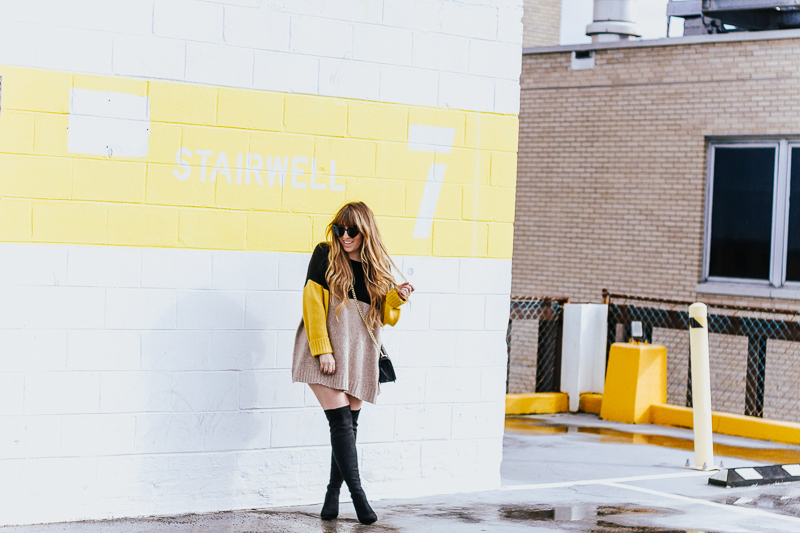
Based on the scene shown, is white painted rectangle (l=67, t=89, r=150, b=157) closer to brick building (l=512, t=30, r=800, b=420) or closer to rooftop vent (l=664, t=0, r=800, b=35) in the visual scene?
brick building (l=512, t=30, r=800, b=420)

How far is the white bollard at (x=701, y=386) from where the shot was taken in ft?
26.0

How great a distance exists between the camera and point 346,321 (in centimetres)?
587

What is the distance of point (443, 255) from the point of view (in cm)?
690

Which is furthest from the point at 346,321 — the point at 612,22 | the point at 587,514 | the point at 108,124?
the point at 612,22

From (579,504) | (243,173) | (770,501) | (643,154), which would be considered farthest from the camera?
(643,154)

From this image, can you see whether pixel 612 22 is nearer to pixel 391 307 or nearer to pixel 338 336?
pixel 391 307

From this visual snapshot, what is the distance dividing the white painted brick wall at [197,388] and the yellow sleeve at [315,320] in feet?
1.92

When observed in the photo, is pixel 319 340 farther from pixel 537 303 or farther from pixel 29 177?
pixel 537 303

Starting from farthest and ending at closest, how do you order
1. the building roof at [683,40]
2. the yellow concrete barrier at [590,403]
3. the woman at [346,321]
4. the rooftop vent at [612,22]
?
the rooftop vent at [612,22]
the building roof at [683,40]
the yellow concrete barrier at [590,403]
the woman at [346,321]

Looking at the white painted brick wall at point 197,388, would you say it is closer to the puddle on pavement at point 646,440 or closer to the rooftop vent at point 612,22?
the puddle on pavement at point 646,440

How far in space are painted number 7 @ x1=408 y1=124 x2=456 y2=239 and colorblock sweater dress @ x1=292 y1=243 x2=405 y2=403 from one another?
989 mm

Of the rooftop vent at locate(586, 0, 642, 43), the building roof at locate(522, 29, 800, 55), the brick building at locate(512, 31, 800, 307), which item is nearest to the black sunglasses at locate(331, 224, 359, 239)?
the brick building at locate(512, 31, 800, 307)

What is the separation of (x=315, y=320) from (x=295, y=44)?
178 centimetres

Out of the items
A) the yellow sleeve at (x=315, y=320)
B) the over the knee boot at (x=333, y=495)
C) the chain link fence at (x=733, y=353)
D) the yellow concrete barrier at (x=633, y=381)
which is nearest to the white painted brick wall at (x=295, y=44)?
the yellow sleeve at (x=315, y=320)
